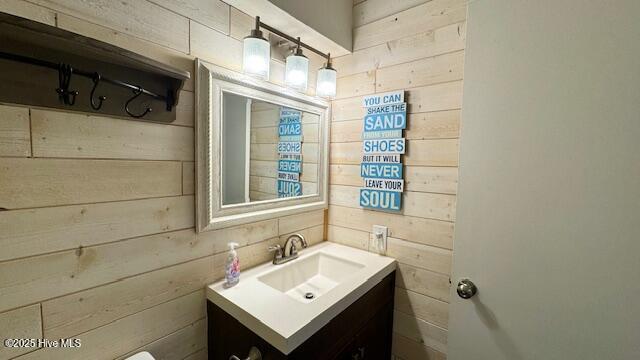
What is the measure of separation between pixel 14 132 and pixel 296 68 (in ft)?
3.31

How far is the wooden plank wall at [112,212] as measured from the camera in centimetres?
68

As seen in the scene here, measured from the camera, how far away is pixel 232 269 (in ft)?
3.52

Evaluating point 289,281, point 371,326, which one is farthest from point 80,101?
point 371,326

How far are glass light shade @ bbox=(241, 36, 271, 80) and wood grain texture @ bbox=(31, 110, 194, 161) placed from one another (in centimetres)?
38

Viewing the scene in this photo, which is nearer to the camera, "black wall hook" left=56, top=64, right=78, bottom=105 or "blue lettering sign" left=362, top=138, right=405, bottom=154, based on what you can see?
"black wall hook" left=56, top=64, right=78, bottom=105

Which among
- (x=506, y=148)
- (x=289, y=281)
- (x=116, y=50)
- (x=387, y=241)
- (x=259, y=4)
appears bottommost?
(x=289, y=281)

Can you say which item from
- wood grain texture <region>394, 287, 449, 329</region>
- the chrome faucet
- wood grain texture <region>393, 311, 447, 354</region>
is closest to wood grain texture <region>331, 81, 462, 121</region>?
the chrome faucet

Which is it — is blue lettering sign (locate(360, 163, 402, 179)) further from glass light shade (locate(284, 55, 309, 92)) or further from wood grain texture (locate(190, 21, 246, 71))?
wood grain texture (locate(190, 21, 246, 71))

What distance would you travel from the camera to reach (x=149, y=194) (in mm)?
894

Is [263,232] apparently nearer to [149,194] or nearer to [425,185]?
[149,194]

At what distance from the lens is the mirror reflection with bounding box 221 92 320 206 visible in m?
1.13

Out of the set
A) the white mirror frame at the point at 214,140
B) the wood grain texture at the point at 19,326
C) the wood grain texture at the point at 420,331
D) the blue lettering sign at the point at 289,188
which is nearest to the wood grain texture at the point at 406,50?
the white mirror frame at the point at 214,140

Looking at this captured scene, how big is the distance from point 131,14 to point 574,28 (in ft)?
4.54

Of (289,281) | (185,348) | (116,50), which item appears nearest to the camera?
(116,50)
